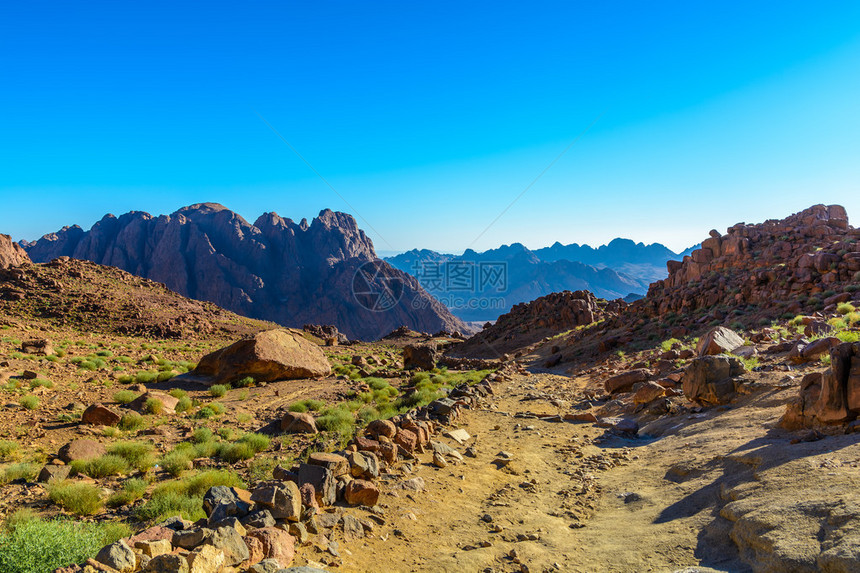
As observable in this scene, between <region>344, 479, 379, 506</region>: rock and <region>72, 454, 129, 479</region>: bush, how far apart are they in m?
5.33

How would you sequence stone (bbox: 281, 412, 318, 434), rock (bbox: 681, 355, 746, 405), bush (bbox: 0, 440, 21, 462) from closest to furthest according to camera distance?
bush (bbox: 0, 440, 21, 462), rock (bbox: 681, 355, 746, 405), stone (bbox: 281, 412, 318, 434)

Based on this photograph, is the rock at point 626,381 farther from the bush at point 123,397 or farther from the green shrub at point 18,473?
the bush at point 123,397

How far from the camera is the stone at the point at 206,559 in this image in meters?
3.69

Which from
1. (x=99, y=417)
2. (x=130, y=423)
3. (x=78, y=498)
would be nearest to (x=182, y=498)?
(x=78, y=498)

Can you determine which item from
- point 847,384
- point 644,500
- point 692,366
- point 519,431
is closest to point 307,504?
point 644,500

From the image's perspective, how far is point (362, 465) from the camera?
22.5 ft

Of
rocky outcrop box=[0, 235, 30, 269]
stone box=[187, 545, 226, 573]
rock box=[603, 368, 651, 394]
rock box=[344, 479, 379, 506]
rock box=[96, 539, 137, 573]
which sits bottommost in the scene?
rock box=[603, 368, 651, 394]

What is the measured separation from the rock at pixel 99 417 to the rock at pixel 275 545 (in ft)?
33.5

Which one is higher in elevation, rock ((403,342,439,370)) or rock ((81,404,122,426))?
rock ((81,404,122,426))

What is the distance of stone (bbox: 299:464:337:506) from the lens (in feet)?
19.0

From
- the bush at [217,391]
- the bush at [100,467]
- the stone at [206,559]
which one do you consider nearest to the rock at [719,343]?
the stone at [206,559]

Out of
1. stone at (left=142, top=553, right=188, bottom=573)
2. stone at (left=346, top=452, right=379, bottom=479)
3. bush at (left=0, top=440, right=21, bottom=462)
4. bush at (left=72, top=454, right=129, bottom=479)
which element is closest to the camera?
stone at (left=142, top=553, right=188, bottom=573)

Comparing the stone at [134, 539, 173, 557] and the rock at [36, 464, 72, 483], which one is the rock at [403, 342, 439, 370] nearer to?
the rock at [36, 464, 72, 483]

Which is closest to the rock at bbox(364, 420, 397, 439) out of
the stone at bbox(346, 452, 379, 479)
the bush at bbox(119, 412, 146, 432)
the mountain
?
the stone at bbox(346, 452, 379, 479)
